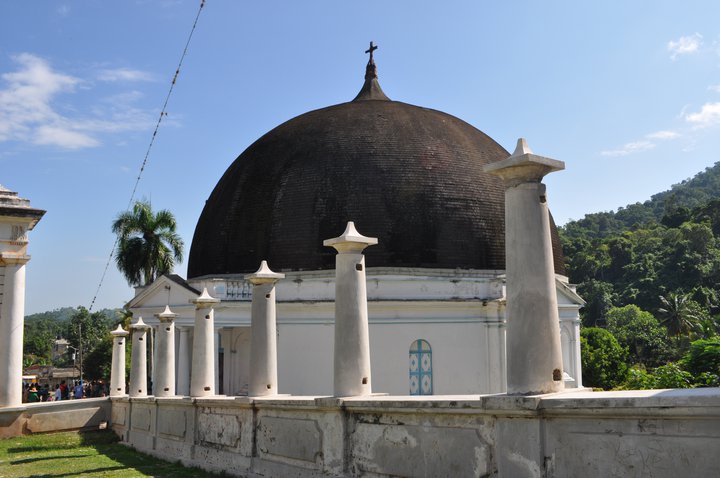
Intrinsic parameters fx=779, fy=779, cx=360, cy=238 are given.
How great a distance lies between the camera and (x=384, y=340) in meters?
25.0

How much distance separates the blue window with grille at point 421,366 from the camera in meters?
25.2

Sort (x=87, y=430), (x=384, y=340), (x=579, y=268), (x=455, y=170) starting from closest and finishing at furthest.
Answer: (x=87, y=430) → (x=384, y=340) → (x=455, y=170) → (x=579, y=268)

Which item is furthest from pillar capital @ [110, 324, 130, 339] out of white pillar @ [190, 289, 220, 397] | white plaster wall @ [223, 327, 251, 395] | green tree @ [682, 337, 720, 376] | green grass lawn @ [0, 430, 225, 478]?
green tree @ [682, 337, 720, 376]

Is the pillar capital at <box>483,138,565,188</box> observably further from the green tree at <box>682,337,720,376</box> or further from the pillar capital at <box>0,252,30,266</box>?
the pillar capital at <box>0,252,30,266</box>

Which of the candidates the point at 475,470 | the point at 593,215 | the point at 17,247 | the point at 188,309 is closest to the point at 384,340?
the point at 188,309

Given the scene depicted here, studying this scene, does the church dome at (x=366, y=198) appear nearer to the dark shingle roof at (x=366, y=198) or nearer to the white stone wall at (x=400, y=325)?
the dark shingle roof at (x=366, y=198)

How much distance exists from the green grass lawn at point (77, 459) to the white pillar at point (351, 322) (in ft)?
12.5

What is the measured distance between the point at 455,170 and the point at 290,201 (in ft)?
18.8

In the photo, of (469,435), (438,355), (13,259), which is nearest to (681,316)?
(438,355)

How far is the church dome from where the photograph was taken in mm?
25328

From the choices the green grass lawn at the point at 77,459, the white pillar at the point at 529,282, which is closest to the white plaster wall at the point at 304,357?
the green grass lawn at the point at 77,459

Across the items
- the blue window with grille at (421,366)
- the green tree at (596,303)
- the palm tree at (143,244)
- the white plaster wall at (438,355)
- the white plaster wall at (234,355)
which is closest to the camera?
the white plaster wall at (438,355)

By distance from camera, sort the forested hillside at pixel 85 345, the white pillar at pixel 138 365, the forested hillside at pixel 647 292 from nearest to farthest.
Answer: the white pillar at pixel 138 365 → the forested hillside at pixel 647 292 → the forested hillside at pixel 85 345

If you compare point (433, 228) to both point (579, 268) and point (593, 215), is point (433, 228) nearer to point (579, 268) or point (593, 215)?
point (579, 268)
